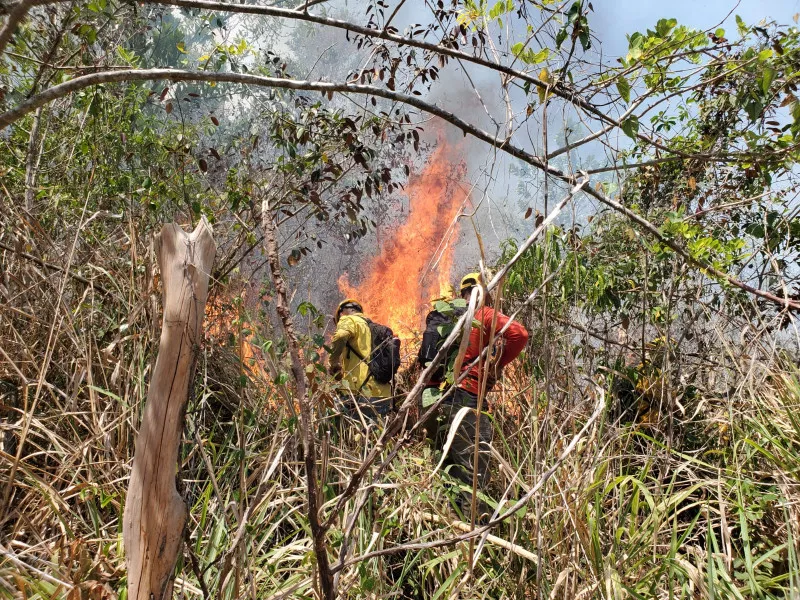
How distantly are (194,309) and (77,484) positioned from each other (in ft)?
3.70

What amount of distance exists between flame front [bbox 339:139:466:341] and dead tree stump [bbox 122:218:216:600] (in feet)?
33.6

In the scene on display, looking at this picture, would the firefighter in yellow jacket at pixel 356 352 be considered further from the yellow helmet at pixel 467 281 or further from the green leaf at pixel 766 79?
the green leaf at pixel 766 79

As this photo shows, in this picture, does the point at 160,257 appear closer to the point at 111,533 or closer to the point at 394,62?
the point at 111,533

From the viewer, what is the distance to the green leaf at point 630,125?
8.10 feet

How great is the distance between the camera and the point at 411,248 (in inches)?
642

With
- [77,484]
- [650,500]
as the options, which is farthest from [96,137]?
[650,500]

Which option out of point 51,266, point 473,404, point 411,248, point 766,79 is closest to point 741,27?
point 766,79

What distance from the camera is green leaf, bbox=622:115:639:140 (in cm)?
247

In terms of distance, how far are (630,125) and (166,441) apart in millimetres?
2074

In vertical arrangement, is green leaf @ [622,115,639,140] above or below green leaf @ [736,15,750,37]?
below

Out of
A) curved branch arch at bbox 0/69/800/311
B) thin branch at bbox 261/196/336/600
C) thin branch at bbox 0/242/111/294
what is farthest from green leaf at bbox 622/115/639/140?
thin branch at bbox 0/242/111/294

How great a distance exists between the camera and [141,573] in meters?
1.75

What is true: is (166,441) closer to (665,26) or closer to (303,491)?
(303,491)

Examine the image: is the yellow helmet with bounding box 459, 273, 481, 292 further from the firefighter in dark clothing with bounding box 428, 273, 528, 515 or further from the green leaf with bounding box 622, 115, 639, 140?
the green leaf with bounding box 622, 115, 639, 140
